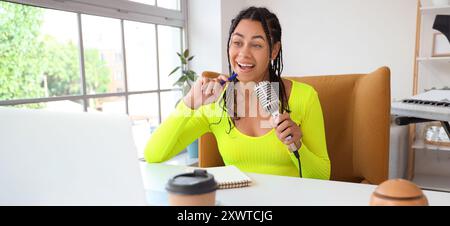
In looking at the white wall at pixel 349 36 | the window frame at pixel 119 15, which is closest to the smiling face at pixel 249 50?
the window frame at pixel 119 15

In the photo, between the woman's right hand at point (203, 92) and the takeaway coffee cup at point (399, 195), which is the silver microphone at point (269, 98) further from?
the takeaway coffee cup at point (399, 195)

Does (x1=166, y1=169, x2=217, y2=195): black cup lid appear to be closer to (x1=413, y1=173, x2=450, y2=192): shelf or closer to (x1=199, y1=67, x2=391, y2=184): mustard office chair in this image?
(x1=199, y1=67, x2=391, y2=184): mustard office chair

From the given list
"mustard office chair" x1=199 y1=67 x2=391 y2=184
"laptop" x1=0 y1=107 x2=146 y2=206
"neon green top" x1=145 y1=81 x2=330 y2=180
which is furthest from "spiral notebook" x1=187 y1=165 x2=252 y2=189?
"mustard office chair" x1=199 y1=67 x2=391 y2=184

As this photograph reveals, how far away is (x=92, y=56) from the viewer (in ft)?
7.79

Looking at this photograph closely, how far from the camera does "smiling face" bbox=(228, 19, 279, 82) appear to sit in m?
1.27

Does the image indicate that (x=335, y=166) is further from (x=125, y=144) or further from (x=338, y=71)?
(x=338, y=71)

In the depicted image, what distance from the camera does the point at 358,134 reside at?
1366 millimetres

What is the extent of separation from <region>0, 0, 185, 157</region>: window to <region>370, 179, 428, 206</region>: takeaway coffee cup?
1.10 meters

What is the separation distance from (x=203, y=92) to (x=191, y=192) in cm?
75

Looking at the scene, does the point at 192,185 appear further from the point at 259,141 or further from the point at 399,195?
the point at 259,141

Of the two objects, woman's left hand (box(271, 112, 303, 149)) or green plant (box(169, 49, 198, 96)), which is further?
green plant (box(169, 49, 198, 96))

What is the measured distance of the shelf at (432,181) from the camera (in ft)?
9.44

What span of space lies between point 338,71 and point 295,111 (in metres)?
2.22
